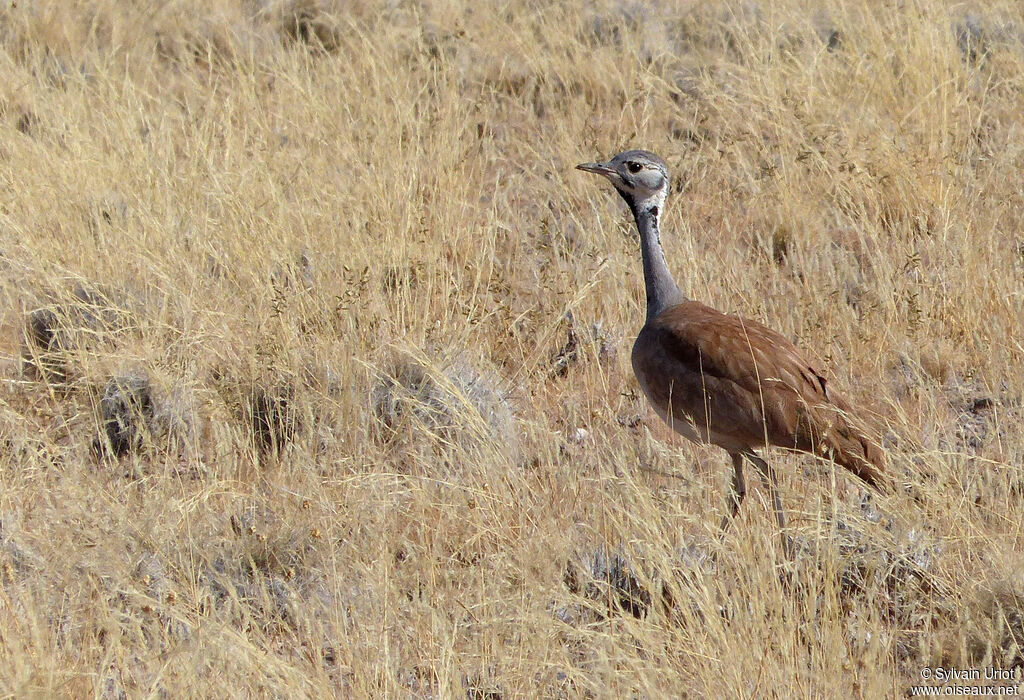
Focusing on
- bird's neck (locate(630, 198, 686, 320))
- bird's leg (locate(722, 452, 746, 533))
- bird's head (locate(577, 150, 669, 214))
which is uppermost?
bird's head (locate(577, 150, 669, 214))

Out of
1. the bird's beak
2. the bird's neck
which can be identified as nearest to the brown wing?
the bird's neck

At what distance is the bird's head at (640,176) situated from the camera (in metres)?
4.87

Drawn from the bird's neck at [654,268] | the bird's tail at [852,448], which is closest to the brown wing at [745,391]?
the bird's tail at [852,448]

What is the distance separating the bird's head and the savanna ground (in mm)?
774

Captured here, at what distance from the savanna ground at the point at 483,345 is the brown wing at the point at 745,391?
14 cm

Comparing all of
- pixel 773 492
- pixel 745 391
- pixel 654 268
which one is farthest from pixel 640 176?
pixel 773 492

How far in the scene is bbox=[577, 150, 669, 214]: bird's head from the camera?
4867 millimetres

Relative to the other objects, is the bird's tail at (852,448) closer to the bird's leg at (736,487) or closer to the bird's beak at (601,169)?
the bird's leg at (736,487)

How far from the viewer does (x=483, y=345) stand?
5.24 meters

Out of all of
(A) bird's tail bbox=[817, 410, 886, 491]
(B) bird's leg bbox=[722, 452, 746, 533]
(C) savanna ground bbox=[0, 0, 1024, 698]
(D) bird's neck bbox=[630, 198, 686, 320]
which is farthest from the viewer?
(D) bird's neck bbox=[630, 198, 686, 320]

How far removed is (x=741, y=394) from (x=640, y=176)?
120cm

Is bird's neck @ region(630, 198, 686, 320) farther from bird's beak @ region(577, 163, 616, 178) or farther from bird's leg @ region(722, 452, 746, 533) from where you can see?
bird's leg @ region(722, 452, 746, 533)

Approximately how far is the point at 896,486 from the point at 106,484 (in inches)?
111

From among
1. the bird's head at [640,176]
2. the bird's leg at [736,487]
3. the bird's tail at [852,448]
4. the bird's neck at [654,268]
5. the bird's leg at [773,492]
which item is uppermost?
the bird's head at [640,176]
